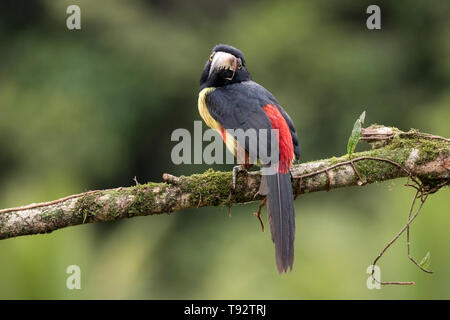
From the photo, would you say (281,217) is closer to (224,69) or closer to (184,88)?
(224,69)

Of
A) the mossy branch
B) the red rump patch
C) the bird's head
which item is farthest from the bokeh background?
the mossy branch

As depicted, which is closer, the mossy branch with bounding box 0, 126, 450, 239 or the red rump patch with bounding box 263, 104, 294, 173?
the mossy branch with bounding box 0, 126, 450, 239

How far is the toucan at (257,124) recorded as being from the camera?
3564mm

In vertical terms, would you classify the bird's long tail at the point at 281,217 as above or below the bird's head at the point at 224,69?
below

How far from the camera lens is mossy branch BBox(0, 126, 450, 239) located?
3.52m

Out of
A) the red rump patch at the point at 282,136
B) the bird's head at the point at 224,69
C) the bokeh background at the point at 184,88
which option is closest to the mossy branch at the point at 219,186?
the red rump patch at the point at 282,136

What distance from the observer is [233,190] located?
3.65 meters

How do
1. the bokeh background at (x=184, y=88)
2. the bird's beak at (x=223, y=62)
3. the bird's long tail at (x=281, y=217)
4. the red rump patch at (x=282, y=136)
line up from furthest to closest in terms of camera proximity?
the bokeh background at (x=184, y=88)
the bird's beak at (x=223, y=62)
the red rump patch at (x=282, y=136)
the bird's long tail at (x=281, y=217)

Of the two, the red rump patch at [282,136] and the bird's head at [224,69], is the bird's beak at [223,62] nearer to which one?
the bird's head at [224,69]

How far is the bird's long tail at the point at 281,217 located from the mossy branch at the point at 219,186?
10 cm

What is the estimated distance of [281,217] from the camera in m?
3.57

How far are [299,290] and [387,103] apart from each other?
4133 mm

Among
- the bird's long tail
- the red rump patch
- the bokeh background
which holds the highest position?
the bokeh background

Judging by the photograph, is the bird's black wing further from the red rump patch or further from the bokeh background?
the bokeh background
